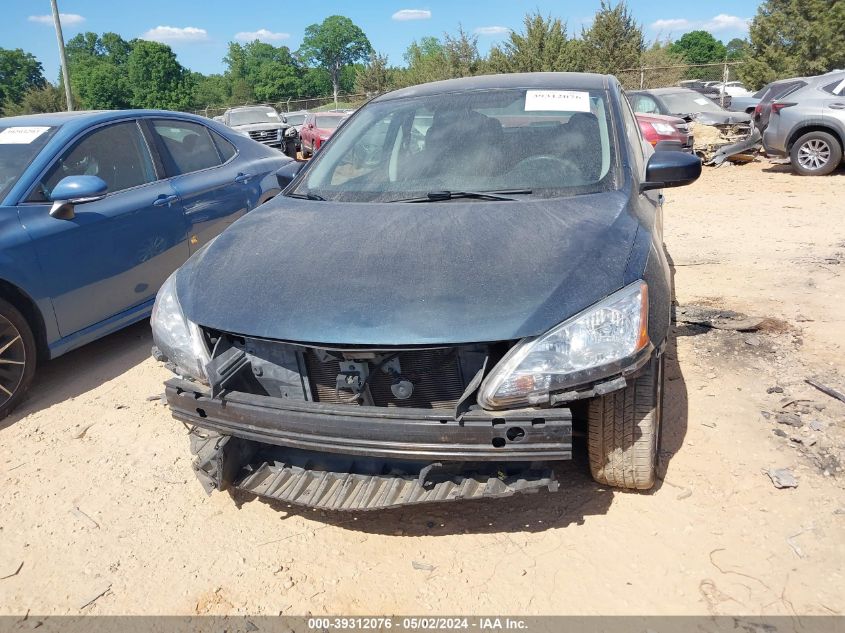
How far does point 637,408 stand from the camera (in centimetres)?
238

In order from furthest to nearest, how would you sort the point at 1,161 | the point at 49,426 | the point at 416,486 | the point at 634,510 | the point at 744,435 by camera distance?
the point at 1,161
the point at 49,426
the point at 744,435
the point at 634,510
the point at 416,486

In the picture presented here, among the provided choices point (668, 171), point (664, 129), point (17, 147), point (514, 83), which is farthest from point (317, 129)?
point (668, 171)

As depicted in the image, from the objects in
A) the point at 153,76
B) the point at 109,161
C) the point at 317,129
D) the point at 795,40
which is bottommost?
the point at 109,161

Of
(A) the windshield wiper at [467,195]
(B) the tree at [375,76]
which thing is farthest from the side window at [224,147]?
(B) the tree at [375,76]

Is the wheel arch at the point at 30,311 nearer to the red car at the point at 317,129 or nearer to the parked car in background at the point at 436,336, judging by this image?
the parked car in background at the point at 436,336

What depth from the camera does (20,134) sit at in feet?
14.0

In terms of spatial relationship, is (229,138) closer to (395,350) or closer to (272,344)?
(272,344)

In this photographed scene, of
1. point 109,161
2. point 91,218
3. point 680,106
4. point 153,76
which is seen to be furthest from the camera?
point 153,76

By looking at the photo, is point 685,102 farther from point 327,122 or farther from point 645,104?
point 327,122

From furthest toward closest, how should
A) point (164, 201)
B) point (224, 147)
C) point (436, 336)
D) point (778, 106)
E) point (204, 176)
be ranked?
point (778, 106), point (224, 147), point (204, 176), point (164, 201), point (436, 336)

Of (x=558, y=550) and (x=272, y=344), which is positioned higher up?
(x=272, y=344)

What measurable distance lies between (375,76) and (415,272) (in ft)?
127

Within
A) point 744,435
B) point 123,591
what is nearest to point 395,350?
point 123,591

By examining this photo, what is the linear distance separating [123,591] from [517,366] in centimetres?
172
